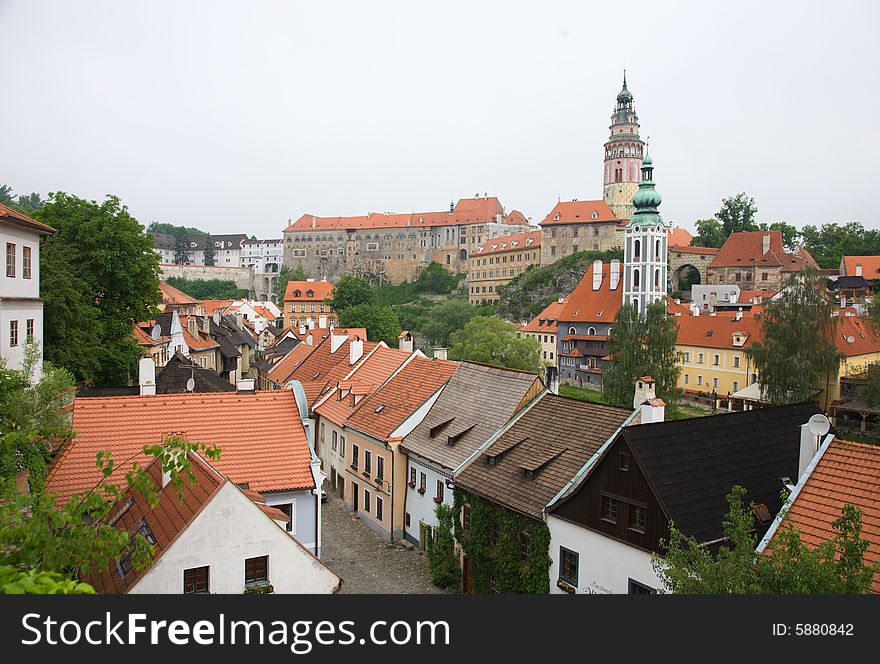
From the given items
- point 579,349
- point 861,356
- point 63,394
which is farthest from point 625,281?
point 63,394

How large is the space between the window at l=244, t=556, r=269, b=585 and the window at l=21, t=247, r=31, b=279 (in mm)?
13929

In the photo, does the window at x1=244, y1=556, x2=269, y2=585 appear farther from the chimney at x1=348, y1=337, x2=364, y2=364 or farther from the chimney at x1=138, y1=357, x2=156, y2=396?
the chimney at x1=348, y1=337, x2=364, y2=364

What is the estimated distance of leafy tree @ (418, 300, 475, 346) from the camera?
75438 mm

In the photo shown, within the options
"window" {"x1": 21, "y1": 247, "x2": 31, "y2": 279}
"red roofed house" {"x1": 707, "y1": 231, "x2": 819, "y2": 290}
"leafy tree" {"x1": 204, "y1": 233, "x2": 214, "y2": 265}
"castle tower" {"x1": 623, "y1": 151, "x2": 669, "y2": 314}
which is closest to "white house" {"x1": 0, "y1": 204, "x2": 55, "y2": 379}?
"window" {"x1": 21, "y1": 247, "x2": 31, "y2": 279}

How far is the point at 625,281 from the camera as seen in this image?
70.2 meters

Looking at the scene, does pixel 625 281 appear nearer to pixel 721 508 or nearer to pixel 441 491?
pixel 441 491

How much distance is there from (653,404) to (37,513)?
525 inches

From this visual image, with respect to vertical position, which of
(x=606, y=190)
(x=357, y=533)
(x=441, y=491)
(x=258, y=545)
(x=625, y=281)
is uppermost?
(x=606, y=190)

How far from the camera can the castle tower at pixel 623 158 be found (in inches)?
4697

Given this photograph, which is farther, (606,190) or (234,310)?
(606,190)

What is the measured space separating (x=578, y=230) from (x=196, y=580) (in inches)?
4032

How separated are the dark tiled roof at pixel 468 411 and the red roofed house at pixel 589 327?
46856 mm

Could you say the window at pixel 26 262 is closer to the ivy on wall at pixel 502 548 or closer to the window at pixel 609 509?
the ivy on wall at pixel 502 548

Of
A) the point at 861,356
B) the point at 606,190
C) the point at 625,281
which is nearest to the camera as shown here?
the point at 861,356
